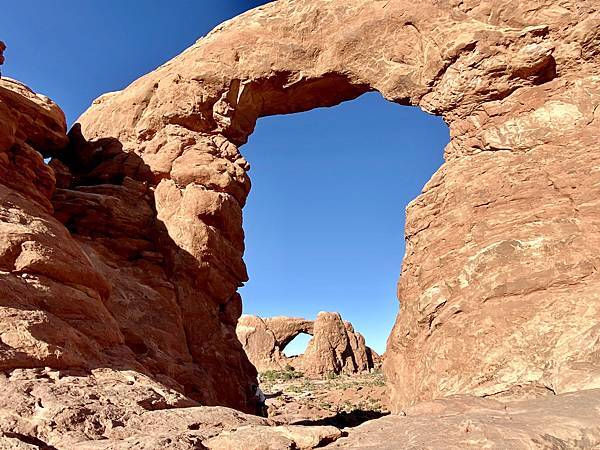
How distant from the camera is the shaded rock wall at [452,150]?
11.1 metres

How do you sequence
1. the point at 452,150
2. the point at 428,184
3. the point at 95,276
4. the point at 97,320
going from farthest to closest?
the point at 452,150
the point at 428,184
the point at 95,276
the point at 97,320

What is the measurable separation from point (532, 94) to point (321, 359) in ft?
137

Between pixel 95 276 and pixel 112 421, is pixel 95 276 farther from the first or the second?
pixel 112 421

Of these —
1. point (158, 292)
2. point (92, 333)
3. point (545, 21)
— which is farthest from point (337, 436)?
point (545, 21)

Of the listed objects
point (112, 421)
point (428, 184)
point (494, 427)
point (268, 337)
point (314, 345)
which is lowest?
point (494, 427)

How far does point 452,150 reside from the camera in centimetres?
1527

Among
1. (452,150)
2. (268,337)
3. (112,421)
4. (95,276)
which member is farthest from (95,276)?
(268,337)

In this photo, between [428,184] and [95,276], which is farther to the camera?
[428,184]

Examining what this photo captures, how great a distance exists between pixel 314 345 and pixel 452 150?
133 feet

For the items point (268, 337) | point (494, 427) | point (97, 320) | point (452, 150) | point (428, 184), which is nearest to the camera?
point (494, 427)

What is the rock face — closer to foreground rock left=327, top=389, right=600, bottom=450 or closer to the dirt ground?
foreground rock left=327, top=389, right=600, bottom=450

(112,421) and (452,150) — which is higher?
(452,150)

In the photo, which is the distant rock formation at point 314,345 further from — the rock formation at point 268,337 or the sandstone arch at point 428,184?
the sandstone arch at point 428,184

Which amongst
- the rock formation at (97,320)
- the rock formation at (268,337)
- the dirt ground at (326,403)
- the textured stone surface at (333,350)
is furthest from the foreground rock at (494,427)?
the rock formation at (268,337)
